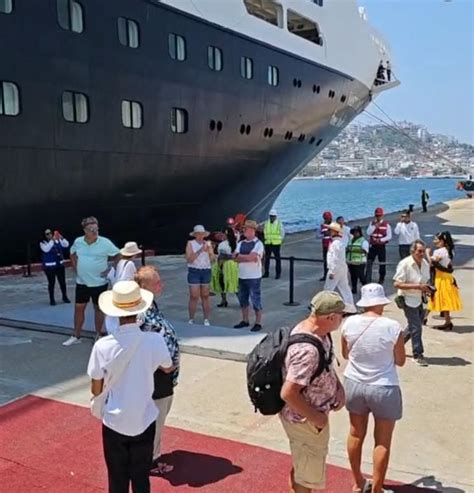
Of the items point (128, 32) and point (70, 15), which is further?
point (128, 32)

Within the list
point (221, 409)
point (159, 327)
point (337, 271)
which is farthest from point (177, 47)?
point (159, 327)

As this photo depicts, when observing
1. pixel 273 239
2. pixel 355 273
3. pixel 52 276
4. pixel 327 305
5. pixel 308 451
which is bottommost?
pixel 355 273

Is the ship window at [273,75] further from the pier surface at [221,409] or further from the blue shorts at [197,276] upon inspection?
the blue shorts at [197,276]

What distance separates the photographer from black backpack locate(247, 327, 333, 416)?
3.19m

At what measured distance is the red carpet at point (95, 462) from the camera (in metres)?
4.08

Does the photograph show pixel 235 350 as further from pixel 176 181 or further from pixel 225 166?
pixel 225 166

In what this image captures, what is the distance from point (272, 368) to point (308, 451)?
19.6 inches

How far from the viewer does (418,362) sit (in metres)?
6.61

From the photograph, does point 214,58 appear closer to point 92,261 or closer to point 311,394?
point 92,261

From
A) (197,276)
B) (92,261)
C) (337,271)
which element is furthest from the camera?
(337,271)

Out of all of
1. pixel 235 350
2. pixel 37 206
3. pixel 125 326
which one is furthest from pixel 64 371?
pixel 37 206

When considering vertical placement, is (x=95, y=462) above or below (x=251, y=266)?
below

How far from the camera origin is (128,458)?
3.35 metres

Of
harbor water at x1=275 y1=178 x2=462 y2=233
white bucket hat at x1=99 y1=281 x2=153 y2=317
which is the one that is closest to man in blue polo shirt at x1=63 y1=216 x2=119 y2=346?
white bucket hat at x1=99 y1=281 x2=153 y2=317
